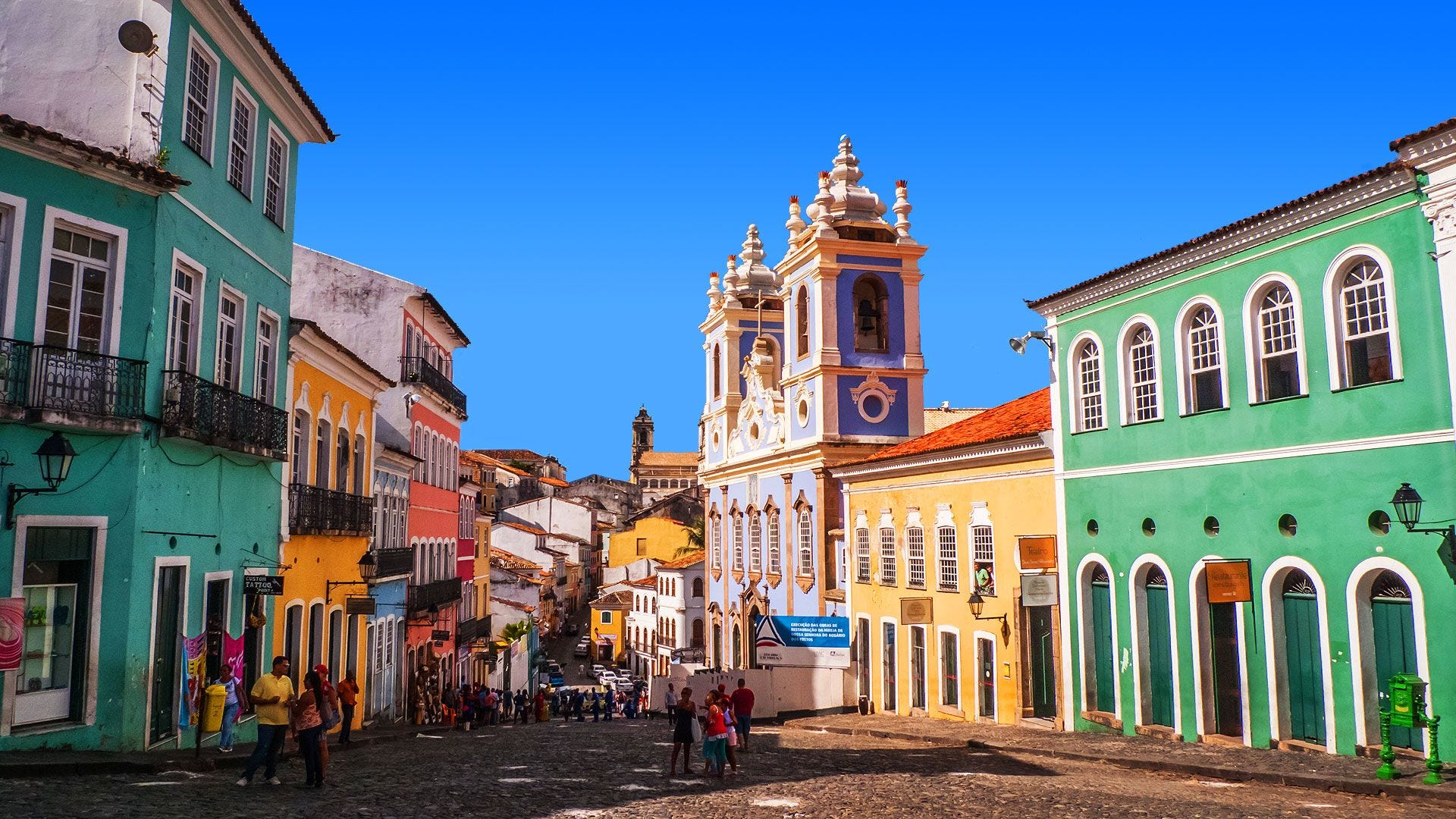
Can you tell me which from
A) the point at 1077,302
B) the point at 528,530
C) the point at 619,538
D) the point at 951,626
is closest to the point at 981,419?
the point at 951,626

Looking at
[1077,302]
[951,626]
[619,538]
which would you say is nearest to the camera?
[1077,302]

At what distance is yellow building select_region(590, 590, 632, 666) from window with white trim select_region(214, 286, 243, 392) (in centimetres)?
6343

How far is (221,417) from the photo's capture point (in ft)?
49.6

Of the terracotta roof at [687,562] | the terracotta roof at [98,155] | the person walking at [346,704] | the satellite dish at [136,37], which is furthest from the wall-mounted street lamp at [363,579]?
the terracotta roof at [687,562]

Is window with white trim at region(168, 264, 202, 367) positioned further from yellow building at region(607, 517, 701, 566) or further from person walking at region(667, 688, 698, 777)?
yellow building at region(607, 517, 701, 566)

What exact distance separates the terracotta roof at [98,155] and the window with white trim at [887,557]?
1895 cm

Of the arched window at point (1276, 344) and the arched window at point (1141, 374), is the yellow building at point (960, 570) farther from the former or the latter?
the arched window at point (1276, 344)

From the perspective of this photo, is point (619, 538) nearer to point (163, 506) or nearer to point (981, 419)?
point (981, 419)

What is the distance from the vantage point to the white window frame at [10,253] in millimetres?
12156

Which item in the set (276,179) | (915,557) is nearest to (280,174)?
(276,179)

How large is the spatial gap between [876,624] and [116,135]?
21080mm

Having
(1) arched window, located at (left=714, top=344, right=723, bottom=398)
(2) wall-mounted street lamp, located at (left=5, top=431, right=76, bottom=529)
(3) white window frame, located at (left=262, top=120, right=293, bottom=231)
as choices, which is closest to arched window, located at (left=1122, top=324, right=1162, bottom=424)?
(3) white window frame, located at (left=262, top=120, right=293, bottom=231)

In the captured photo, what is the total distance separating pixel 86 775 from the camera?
11.6 metres

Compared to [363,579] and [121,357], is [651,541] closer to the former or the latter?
[363,579]
